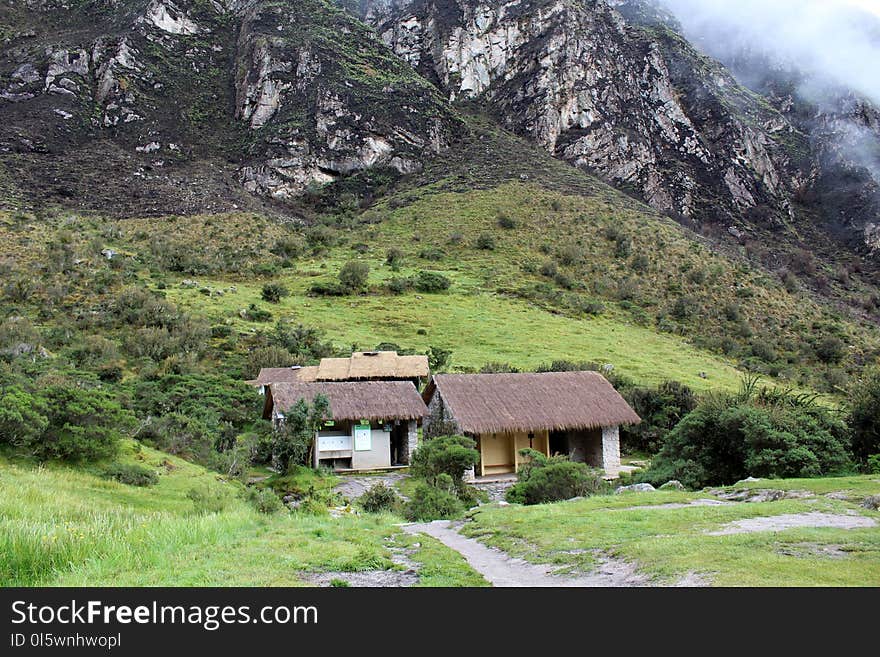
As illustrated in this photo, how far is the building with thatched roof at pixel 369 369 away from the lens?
3017cm

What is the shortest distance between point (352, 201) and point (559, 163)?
Answer: 28.9 meters

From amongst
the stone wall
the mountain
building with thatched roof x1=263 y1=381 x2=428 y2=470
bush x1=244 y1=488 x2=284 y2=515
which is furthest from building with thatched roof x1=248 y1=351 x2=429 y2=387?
bush x1=244 y1=488 x2=284 y2=515

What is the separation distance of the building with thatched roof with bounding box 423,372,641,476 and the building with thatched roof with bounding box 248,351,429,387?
12.7 feet

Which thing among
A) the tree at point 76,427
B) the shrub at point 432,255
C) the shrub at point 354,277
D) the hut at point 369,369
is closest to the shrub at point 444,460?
the tree at point 76,427

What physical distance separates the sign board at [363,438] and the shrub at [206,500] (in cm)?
1024

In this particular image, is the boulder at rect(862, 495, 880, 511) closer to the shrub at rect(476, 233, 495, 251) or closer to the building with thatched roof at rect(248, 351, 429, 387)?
the building with thatched roof at rect(248, 351, 429, 387)

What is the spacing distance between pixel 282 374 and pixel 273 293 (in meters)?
16.7

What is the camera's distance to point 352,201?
8225 centimetres

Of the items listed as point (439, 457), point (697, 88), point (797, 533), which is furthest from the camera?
point (697, 88)

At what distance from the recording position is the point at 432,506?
14188mm

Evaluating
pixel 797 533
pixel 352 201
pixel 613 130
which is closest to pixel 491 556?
pixel 797 533

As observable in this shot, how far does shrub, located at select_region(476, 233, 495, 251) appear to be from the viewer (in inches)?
2511

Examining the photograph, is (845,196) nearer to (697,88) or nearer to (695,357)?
(697,88)

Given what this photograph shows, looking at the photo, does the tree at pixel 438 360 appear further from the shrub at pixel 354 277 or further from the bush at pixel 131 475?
the bush at pixel 131 475
